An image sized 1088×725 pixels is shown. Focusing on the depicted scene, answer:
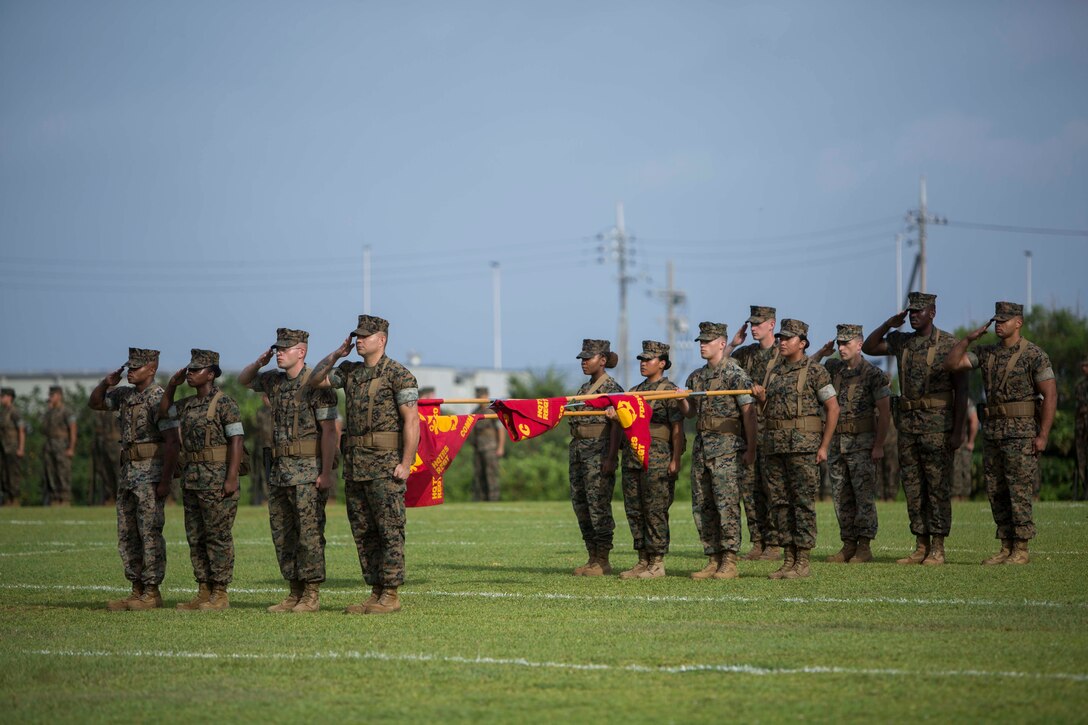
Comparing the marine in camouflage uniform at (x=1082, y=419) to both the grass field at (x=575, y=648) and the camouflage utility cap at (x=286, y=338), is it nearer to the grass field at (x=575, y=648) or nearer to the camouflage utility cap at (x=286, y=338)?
the grass field at (x=575, y=648)

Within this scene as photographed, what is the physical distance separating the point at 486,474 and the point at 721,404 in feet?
65.0

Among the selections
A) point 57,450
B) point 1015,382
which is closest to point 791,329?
point 1015,382

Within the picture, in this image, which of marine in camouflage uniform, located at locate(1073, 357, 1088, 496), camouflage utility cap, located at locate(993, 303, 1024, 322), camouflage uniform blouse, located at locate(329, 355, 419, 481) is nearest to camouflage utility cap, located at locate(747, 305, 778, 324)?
camouflage utility cap, located at locate(993, 303, 1024, 322)

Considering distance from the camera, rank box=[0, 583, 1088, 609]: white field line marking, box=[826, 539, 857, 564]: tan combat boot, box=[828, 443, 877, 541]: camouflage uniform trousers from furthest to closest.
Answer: box=[826, 539, 857, 564]: tan combat boot, box=[828, 443, 877, 541]: camouflage uniform trousers, box=[0, 583, 1088, 609]: white field line marking

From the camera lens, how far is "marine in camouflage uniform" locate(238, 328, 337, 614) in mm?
11375

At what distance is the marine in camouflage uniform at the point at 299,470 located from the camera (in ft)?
37.3

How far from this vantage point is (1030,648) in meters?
8.55

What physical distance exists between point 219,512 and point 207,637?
183 centimetres

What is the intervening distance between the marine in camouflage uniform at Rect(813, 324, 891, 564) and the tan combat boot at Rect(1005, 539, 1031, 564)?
4.79 feet

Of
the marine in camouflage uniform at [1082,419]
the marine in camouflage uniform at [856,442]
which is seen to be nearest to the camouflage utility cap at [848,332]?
the marine in camouflage uniform at [856,442]

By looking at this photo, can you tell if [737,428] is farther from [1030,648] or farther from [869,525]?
[1030,648]

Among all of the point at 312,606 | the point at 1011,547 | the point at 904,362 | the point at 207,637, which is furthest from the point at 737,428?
the point at 207,637

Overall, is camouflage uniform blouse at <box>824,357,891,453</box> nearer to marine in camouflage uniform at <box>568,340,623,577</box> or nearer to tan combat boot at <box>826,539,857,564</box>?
tan combat boot at <box>826,539,857,564</box>

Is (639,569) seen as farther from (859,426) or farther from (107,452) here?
(107,452)
